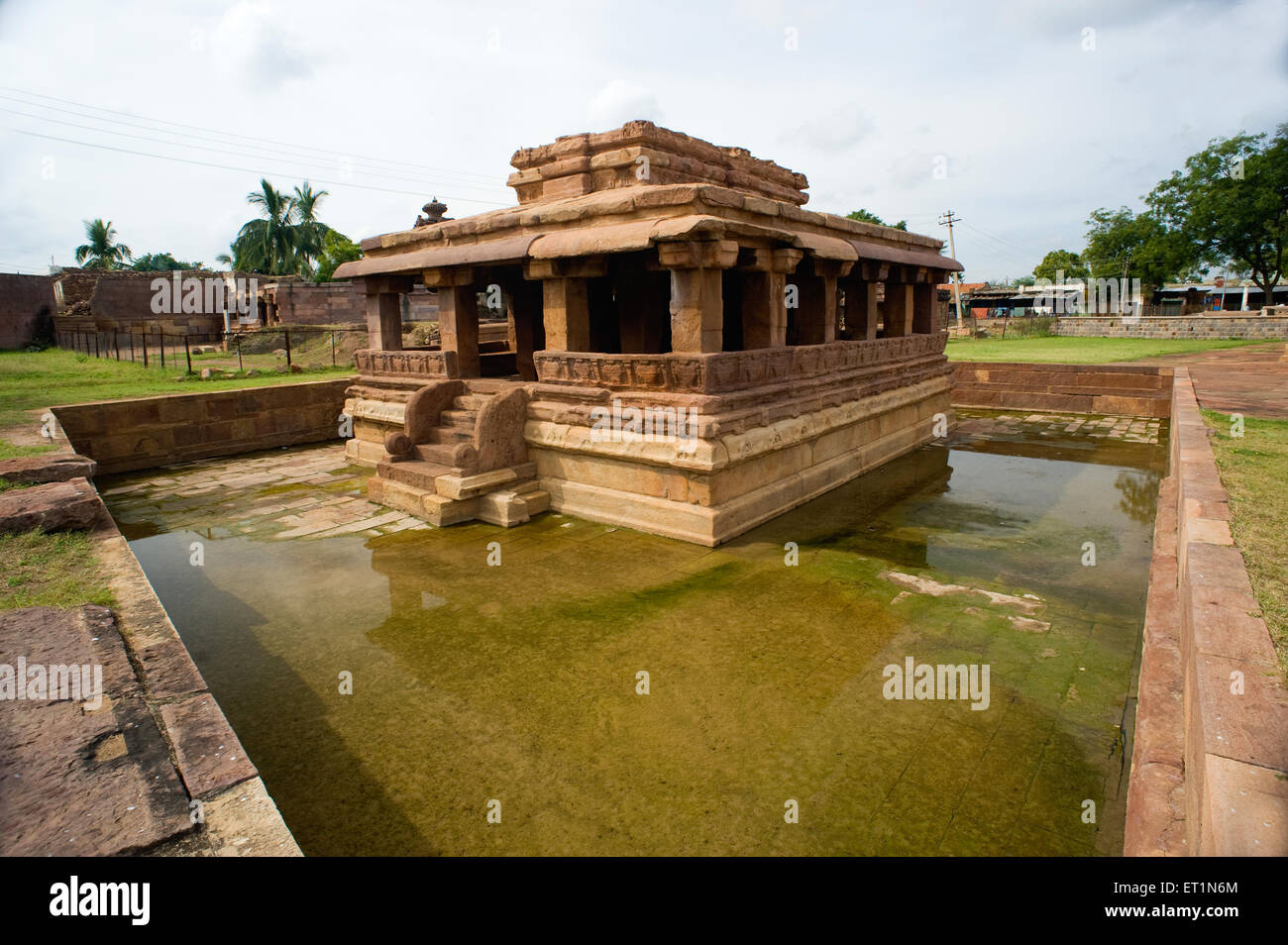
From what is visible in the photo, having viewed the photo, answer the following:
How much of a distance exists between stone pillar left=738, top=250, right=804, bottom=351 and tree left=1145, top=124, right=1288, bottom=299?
40331mm

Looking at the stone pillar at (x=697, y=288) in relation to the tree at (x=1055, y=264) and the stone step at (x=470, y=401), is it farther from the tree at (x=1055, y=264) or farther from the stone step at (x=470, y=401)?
the tree at (x=1055, y=264)

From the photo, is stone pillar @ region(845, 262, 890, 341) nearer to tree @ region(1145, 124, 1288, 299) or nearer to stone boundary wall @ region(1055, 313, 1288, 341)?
stone boundary wall @ region(1055, 313, 1288, 341)

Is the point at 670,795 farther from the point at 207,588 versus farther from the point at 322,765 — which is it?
the point at 207,588

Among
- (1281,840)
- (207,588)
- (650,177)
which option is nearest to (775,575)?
(1281,840)

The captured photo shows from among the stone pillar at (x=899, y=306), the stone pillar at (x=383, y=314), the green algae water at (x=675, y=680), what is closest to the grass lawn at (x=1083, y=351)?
the stone pillar at (x=899, y=306)

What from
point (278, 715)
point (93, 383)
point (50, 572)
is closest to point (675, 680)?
point (278, 715)

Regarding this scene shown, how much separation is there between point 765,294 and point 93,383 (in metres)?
11.7

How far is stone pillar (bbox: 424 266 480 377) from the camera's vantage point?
26.4 ft

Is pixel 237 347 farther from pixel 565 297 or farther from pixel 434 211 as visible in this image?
pixel 565 297

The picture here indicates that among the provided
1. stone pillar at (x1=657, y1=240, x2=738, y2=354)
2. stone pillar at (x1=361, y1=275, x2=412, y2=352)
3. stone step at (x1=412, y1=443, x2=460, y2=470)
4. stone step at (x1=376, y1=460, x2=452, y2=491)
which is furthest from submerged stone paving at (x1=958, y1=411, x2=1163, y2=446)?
stone pillar at (x1=361, y1=275, x2=412, y2=352)

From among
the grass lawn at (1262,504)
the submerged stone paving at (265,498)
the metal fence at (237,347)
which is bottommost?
the submerged stone paving at (265,498)

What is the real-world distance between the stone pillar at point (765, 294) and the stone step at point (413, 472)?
335cm

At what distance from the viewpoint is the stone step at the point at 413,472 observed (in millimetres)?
6814
